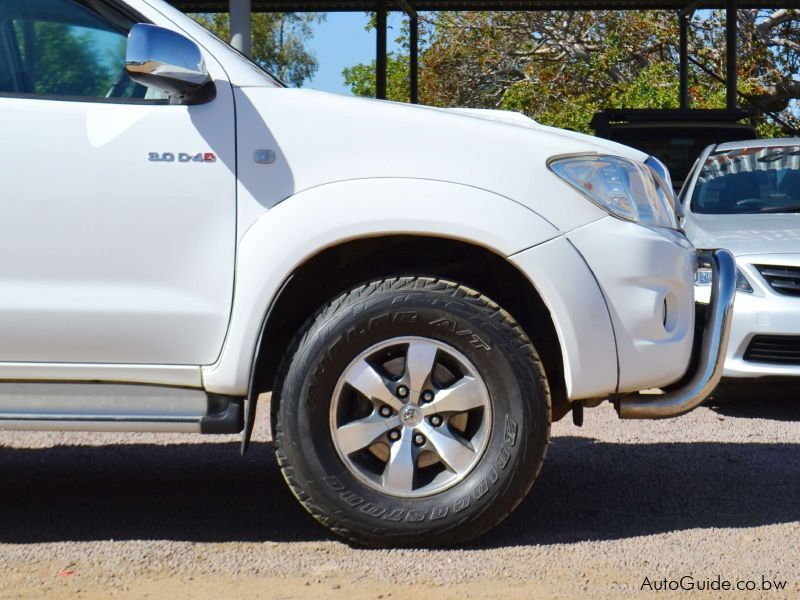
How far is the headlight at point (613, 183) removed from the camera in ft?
12.8

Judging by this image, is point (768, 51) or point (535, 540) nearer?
point (535, 540)

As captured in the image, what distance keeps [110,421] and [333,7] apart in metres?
17.8

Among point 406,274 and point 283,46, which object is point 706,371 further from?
point 283,46

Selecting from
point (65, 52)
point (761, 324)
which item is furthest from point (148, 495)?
point (761, 324)

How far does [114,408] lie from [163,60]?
1.07m

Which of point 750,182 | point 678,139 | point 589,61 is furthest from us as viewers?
point 589,61

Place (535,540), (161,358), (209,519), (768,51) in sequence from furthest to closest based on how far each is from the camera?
1. (768,51)
2. (209,519)
3. (535,540)
4. (161,358)

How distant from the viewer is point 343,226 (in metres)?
3.77

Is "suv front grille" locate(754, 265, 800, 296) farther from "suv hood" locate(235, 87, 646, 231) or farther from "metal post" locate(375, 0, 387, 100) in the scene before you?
"metal post" locate(375, 0, 387, 100)

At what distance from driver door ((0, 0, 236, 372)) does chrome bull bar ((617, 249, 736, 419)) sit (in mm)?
1373

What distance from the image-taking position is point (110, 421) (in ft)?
12.3

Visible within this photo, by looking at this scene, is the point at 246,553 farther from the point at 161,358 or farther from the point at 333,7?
the point at 333,7

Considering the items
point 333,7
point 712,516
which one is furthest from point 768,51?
point 712,516

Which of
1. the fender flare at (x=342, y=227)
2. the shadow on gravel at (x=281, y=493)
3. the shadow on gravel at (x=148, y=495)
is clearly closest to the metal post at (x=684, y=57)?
the shadow on gravel at (x=281, y=493)
